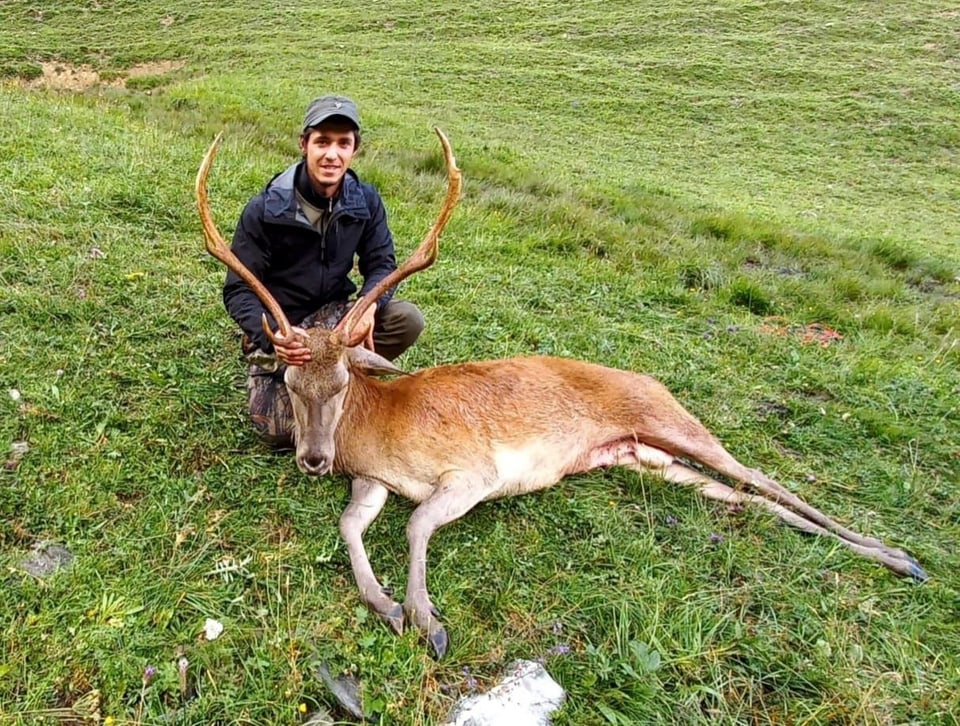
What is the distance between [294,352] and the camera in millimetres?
3656

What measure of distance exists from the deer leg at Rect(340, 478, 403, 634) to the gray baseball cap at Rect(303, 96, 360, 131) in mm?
2031

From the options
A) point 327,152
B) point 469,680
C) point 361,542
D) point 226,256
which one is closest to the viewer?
point 469,680

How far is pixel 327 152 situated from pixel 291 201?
1.17 ft

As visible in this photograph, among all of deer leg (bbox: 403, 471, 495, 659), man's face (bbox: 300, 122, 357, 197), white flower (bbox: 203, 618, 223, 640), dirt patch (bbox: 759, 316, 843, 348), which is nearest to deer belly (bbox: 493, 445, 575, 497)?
deer leg (bbox: 403, 471, 495, 659)

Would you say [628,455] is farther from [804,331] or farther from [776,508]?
[804,331]

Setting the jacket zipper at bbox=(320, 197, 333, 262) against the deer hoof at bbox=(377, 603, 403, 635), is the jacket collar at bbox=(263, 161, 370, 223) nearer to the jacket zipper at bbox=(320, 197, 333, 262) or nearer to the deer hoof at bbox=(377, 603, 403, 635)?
the jacket zipper at bbox=(320, 197, 333, 262)

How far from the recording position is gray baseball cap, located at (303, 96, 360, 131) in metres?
4.03

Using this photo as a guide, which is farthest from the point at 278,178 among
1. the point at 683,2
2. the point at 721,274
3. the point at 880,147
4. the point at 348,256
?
the point at 683,2

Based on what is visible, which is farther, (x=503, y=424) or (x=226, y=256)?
(x=503, y=424)

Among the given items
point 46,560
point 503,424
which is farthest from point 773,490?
point 46,560

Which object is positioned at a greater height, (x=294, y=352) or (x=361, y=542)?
(x=294, y=352)

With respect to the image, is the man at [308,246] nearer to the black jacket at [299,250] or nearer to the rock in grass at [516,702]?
the black jacket at [299,250]

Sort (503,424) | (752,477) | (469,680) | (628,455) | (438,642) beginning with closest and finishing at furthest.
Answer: (469,680)
(438,642)
(503,424)
(752,477)
(628,455)

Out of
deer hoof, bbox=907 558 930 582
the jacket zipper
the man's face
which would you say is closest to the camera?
deer hoof, bbox=907 558 930 582
